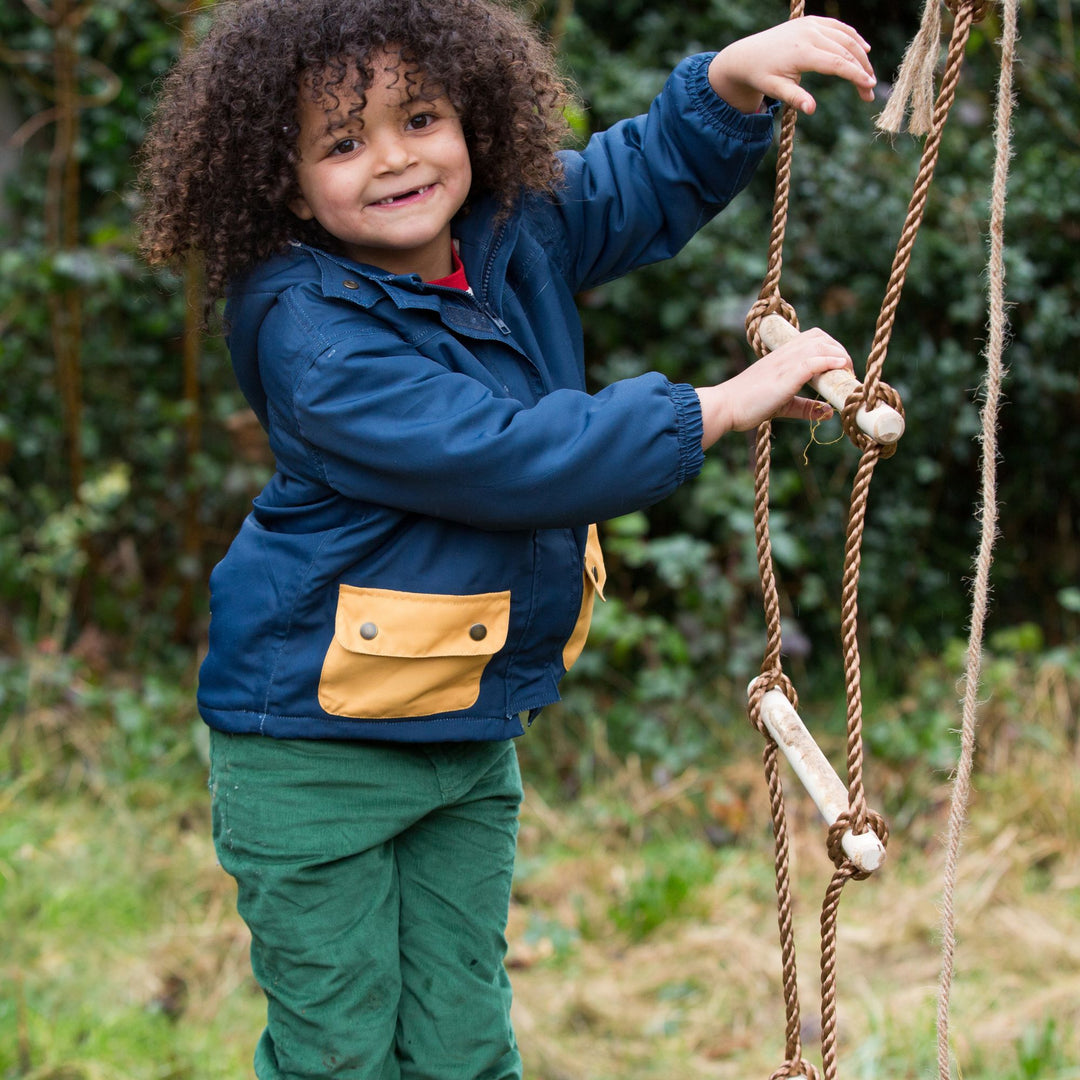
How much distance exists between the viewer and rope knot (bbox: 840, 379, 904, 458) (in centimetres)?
145

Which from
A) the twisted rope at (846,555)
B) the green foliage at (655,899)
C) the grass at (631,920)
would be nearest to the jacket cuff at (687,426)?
the twisted rope at (846,555)

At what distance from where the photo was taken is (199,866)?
10.6 feet

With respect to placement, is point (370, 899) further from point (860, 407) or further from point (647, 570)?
point (647, 570)

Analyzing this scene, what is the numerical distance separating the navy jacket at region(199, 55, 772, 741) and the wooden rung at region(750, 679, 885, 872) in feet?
1.04

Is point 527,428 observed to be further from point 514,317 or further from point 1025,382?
point 1025,382

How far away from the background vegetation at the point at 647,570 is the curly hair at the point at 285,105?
177cm

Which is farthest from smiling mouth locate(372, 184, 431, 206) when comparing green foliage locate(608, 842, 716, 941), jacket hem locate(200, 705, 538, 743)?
green foliage locate(608, 842, 716, 941)

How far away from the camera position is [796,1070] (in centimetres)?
160

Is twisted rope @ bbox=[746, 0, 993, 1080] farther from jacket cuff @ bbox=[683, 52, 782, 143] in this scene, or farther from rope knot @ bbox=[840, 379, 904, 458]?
jacket cuff @ bbox=[683, 52, 782, 143]

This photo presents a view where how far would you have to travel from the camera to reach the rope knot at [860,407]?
1.45m

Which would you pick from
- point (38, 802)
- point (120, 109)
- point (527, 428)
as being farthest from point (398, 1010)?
point (120, 109)

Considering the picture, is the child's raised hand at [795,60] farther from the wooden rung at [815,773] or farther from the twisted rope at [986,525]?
the wooden rung at [815,773]

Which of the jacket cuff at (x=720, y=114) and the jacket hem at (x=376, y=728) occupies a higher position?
the jacket cuff at (x=720, y=114)

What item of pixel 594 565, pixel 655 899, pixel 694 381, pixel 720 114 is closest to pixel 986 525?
pixel 594 565
